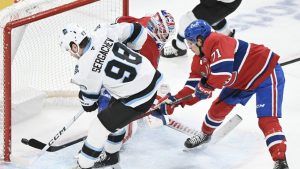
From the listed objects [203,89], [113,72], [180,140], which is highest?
[113,72]

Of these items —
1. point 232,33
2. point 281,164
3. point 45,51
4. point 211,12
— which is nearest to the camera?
point 281,164

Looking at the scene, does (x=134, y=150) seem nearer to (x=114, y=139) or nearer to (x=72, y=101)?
(x=114, y=139)

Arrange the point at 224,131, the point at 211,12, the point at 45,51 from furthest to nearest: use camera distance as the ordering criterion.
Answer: the point at 211,12
the point at 45,51
the point at 224,131

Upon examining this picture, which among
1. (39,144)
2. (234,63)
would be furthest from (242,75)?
(39,144)

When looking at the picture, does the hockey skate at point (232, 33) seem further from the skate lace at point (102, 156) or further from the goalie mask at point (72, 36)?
the goalie mask at point (72, 36)

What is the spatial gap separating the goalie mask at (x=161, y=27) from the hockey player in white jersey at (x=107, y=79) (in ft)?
1.10

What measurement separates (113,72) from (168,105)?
2.36 feet

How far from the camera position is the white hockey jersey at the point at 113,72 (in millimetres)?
3486

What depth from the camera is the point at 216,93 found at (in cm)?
491

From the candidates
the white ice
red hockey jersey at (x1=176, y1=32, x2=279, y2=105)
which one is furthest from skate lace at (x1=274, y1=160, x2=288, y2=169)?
red hockey jersey at (x1=176, y1=32, x2=279, y2=105)

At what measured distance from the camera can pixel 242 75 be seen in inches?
155

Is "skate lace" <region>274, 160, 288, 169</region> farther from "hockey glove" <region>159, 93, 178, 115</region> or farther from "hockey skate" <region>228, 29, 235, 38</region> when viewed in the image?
"hockey skate" <region>228, 29, 235, 38</region>

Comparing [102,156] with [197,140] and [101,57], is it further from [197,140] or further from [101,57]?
[101,57]

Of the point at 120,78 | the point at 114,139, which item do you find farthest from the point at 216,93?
the point at 120,78
